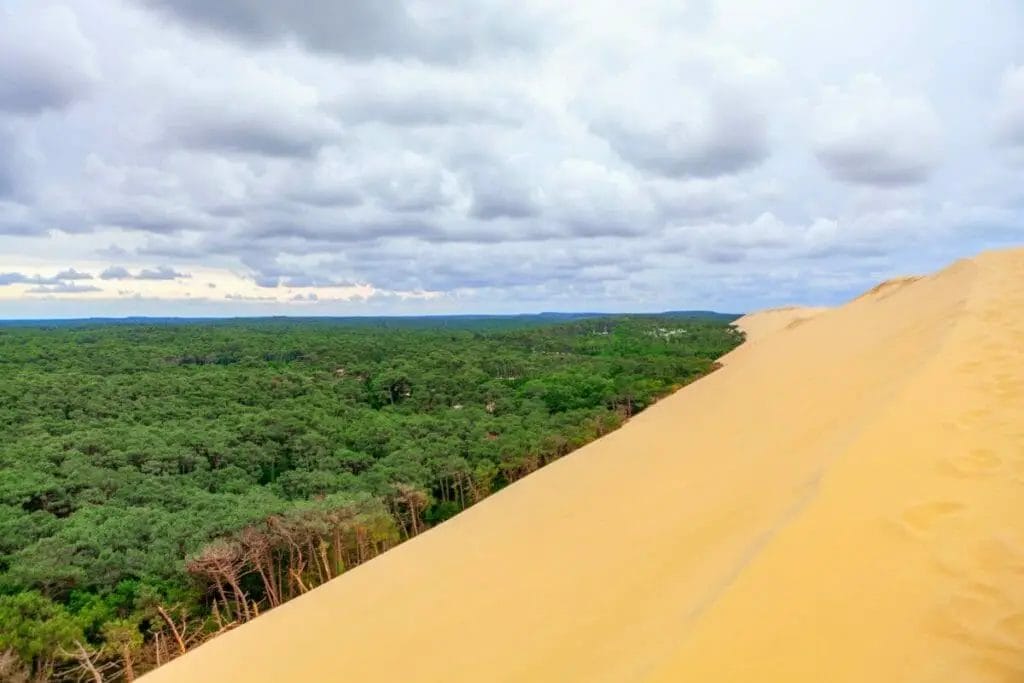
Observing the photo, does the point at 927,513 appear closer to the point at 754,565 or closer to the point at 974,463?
the point at 974,463

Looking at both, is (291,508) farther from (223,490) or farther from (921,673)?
(921,673)

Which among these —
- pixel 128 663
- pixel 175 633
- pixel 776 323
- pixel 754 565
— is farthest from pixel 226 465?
pixel 776 323

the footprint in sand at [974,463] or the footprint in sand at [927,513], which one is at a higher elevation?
the footprint in sand at [974,463]

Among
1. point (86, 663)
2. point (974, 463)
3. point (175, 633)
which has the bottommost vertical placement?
point (86, 663)

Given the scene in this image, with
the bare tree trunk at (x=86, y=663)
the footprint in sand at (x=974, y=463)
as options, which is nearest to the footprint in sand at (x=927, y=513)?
the footprint in sand at (x=974, y=463)

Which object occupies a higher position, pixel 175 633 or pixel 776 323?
pixel 776 323

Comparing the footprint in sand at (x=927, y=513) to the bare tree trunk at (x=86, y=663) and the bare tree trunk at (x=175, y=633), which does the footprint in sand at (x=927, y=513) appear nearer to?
the bare tree trunk at (x=175, y=633)

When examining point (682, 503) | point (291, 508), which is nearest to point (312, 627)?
point (682, 503)
